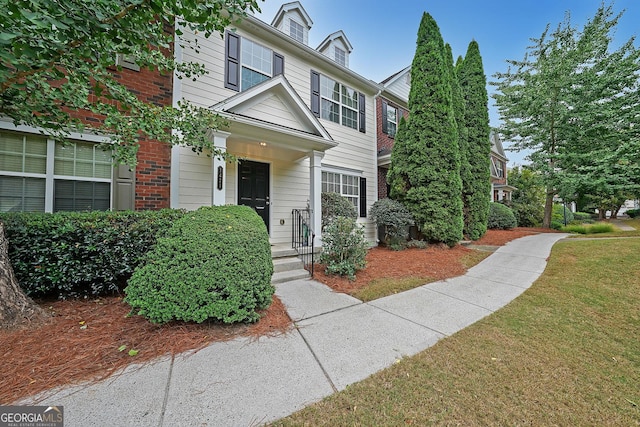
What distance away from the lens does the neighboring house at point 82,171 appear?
13.4 feet

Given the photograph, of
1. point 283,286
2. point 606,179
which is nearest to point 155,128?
point 283,286

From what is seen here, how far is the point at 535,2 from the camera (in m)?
9.26

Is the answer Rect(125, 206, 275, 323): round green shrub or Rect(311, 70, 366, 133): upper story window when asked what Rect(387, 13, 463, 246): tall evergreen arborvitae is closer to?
Rect(311, 70, 366, 133): upper story window

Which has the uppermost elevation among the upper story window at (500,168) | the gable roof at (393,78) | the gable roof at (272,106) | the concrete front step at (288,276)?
the gable roof at (393,78)

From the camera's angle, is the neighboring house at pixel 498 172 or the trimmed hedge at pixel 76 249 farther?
the neighboring house at pixel 498 172

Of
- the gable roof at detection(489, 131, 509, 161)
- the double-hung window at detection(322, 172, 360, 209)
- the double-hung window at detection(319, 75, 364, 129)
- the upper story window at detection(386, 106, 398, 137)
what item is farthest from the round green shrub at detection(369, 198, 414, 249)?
the gable roof at detection(489, 131, 509, 161)

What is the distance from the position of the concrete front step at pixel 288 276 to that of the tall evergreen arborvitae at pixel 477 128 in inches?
294

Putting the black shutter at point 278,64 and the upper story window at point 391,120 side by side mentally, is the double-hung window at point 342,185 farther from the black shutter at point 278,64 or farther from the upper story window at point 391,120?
the black shutter at point 278,64

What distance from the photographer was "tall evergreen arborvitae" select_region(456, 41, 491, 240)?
9.47 metres

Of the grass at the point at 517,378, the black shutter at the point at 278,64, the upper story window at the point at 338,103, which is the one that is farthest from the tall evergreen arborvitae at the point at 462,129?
the black shutter at the point at 278,64

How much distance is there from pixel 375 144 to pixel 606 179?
9.91 meters

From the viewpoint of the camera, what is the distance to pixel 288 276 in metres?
4.81

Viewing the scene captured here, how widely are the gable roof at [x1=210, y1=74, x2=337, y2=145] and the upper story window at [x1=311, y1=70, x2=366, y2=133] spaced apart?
1.69 metres

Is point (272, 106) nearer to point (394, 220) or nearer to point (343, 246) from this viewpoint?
point (343, 246)
